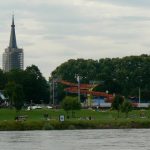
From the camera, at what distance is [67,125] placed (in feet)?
315

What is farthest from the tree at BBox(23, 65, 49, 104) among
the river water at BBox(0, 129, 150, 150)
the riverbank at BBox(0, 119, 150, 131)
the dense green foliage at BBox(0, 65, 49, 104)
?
the river water at BBox(0, 129, 150, 150)

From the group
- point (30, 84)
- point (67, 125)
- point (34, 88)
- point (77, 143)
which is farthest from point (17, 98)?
point (34, 88)

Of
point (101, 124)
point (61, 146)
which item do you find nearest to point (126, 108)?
point (101, 124)

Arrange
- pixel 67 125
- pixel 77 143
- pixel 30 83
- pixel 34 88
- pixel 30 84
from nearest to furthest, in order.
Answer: pixel 77 143, pixel 67 125, pixel 30 84, pixel 30 83, pixel 34 88

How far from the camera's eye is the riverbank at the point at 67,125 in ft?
313

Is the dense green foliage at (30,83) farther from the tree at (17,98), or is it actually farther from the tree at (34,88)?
the tree at (17,98)

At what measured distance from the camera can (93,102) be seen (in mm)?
179500

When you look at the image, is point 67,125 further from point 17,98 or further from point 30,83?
point 30,83

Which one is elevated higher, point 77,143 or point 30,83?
point 30,83

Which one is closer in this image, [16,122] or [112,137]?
[112,137]

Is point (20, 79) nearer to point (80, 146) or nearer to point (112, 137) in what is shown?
point (112, 137)

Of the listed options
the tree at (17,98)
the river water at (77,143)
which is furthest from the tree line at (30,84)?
the river water at (77,143)

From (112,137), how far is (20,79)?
111 metres

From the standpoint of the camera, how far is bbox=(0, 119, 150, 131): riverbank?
9538 centimetres
